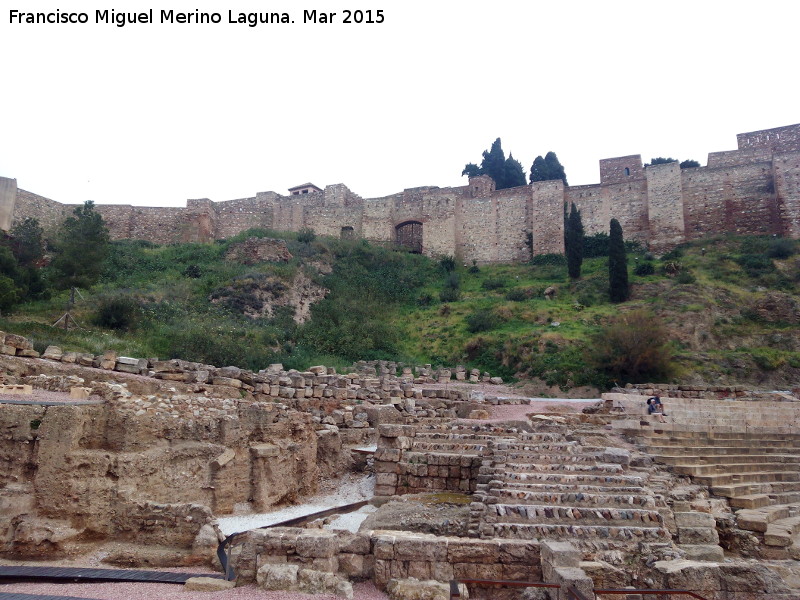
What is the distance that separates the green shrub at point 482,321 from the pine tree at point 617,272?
5732 mm

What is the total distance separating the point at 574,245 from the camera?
30953 millimetres

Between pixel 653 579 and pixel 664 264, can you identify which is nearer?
pixel 653 579

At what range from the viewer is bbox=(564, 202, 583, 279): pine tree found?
3066cm

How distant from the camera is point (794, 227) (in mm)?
30812

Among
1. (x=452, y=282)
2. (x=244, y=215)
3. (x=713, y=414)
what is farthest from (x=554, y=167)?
(x=713, y=414)

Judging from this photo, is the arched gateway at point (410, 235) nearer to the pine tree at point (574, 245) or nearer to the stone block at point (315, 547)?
the pine tree at point (574, 245)

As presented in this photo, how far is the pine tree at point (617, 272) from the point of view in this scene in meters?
26.9

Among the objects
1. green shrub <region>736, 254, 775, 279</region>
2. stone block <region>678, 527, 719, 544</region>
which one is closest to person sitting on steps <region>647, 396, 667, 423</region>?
stone block <region>678, 527, 719, 544</region>

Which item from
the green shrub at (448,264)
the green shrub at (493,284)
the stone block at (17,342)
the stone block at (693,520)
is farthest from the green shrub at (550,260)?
the stone block at (17,342)

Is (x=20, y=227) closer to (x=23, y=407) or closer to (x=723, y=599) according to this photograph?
(x=23, y=407)

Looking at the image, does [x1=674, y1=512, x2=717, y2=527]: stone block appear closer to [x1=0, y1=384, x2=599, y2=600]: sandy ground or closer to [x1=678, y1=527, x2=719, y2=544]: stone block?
[x1=678, y1=527, x2=719, y2=544]: stone block

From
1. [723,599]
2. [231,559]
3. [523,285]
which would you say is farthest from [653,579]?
[523,285]

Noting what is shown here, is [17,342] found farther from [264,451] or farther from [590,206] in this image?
[590,206]

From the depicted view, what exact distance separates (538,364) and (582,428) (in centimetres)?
943
